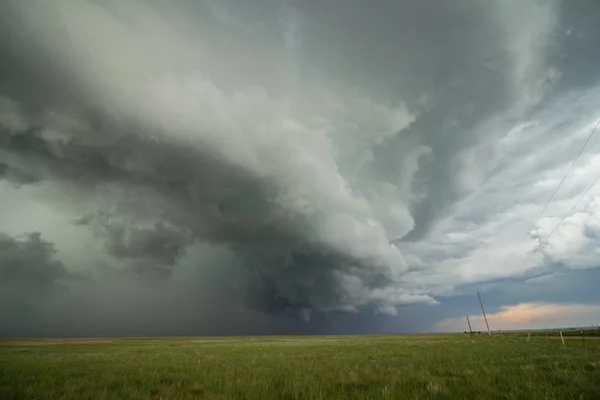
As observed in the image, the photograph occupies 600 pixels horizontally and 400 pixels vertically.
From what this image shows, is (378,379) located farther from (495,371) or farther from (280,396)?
(495,371)

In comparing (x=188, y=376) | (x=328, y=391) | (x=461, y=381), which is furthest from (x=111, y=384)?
(x=461, y=381)

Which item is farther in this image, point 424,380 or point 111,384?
point 111,384

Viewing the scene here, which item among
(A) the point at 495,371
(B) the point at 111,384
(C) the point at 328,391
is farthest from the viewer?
(A) the point at 495,371

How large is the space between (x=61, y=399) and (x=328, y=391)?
22.8 ft

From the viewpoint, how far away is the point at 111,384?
35.1 feet

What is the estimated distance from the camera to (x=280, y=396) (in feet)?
26.7

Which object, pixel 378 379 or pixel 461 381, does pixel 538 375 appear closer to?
pixel 461 381

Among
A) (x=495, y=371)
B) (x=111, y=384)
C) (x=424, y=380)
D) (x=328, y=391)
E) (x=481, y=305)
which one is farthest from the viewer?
(x=481, y=305)

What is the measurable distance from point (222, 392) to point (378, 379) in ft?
17.1

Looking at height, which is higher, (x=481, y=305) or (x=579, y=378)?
(x=481, y=305)

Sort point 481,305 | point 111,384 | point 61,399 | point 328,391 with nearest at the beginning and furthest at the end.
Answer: point 61,399, point 328,391, point 111,384, point 481,305

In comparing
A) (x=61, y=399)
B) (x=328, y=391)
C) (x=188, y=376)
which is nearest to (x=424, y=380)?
(x=328, y=391)

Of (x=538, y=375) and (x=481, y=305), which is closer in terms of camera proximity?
(x=538, y=375)

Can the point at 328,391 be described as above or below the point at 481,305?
below
